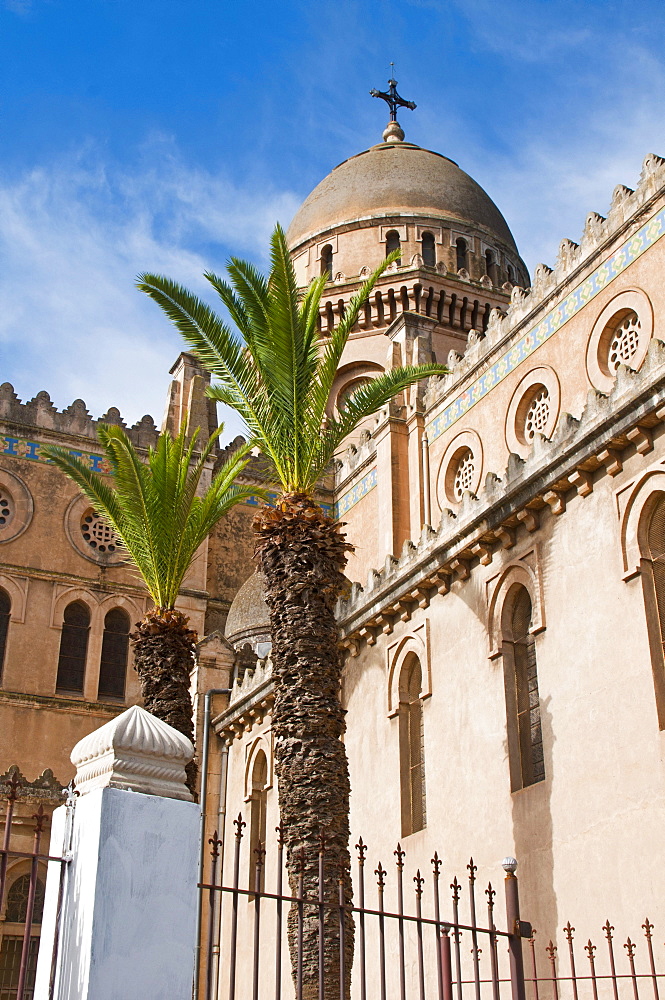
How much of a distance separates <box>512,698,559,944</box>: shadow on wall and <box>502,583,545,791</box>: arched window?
304 mm

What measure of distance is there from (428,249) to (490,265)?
6.26 ft

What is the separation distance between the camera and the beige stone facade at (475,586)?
11.5 metres

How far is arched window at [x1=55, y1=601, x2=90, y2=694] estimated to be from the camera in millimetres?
24188

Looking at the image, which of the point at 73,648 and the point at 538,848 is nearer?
the point at 538,848

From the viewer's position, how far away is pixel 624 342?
1717 cm

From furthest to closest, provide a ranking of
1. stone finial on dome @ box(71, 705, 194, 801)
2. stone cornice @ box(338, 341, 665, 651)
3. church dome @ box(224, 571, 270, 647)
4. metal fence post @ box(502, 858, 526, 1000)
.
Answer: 1. church dome @ box(224, 571, 270, 647)
2. stone cornice @ box(338, 341, 665, 651)
3. metal fence post @ box(502, 858, 526, 1000)
4. stone finial on dome @ box(71, 705, 194, 801)

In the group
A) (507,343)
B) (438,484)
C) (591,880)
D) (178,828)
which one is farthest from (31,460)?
(178,828)

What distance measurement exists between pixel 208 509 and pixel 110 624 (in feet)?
30.4

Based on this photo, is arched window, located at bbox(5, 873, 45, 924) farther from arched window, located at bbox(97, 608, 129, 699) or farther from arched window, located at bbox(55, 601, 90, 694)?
arched window, located at bbox(97, 608, 129, 699)

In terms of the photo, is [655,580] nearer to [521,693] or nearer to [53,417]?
[521,693]

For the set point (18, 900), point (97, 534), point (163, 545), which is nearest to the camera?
point (163, 545)

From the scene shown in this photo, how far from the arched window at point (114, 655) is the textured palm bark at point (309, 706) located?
12431 mm

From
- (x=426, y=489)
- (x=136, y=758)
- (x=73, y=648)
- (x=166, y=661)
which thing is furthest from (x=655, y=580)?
(x=73, y=648)

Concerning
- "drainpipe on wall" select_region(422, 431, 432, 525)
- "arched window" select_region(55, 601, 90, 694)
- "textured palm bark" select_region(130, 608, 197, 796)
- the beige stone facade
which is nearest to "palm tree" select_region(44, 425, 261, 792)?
"textured palm bark" select_region(130, 608, 197, 796)
